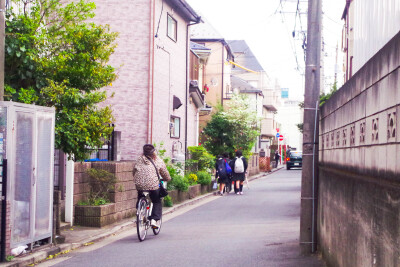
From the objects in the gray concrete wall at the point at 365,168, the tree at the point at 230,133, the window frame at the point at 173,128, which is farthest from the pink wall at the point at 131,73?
the tree at the point at 230,133

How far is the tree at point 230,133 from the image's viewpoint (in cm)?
3997

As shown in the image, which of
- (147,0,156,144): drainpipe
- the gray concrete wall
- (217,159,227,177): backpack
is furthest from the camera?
(217,159,227,177): backpack

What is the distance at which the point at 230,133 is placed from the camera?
4016 centimetres

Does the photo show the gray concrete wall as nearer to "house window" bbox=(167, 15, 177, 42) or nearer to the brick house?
the brick house

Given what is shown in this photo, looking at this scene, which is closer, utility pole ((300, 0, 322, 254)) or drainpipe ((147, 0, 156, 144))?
utility pole ((300, 0, 322, 254))

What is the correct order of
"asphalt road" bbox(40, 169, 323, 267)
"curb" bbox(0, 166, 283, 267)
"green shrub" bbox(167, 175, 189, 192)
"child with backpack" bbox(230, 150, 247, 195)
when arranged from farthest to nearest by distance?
"child with backpack" bbox(230, 150, 247, 195) → "green shrub" bbox(167, 175, 189, 192) → "asphalt road" bbox(40, 169, 323, 267) → "curb" bbox(0, 166, 283, 267)

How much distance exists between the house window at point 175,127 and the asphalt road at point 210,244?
8.19 meters

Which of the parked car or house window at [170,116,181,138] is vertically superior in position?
house window at [170,116,181,138]

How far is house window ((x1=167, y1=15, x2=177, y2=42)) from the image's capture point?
24.0m

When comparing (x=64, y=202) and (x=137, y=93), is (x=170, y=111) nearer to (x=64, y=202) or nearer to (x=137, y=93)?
(x=137, y=93)

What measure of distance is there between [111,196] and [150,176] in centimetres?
218

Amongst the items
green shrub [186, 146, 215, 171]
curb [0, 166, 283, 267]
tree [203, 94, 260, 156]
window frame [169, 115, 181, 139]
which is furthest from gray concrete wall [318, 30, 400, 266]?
tree [203, 94, 260, 156]

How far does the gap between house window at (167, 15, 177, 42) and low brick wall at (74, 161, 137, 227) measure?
1032cm

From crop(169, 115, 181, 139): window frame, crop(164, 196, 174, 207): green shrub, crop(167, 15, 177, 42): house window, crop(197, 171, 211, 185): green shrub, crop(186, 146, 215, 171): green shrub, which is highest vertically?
crop(167, 15, 177, 42): house window
